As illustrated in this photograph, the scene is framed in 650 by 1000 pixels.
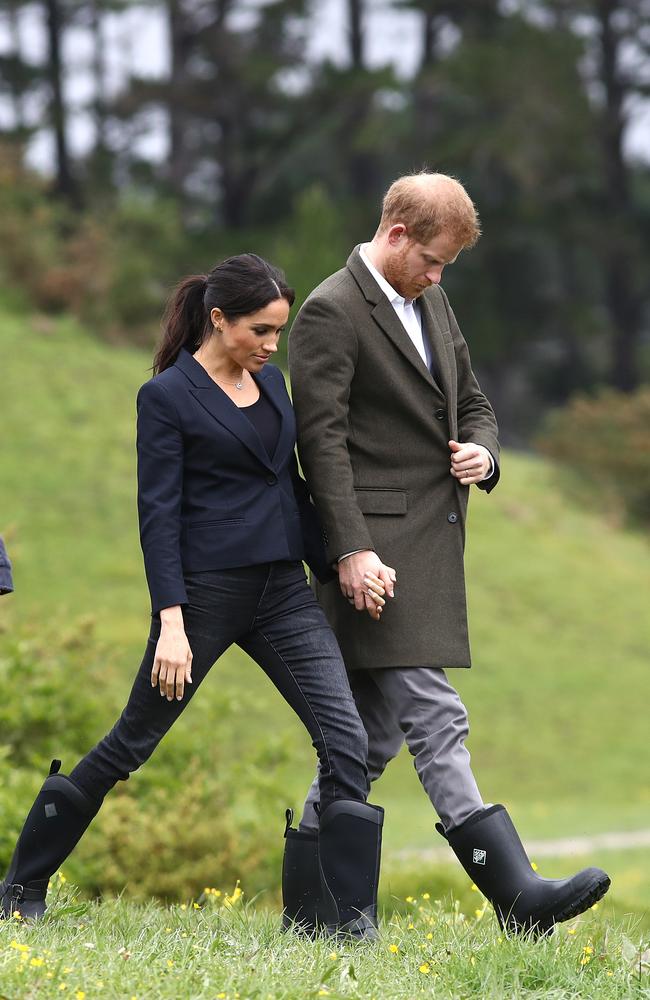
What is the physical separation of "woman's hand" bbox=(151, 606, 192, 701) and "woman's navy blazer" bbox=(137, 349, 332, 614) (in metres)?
0.04

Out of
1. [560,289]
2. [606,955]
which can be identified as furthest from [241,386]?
[560,289]

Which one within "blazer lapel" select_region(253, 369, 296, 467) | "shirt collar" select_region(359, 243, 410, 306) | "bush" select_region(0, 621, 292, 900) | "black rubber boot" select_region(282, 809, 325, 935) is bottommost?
"bush" select_region(0, 621, 292, 900)

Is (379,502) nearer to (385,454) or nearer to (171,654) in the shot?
(385,454)

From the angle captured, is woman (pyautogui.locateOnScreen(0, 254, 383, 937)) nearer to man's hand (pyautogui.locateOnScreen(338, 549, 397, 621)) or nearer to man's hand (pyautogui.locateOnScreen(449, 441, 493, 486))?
man's hand (pyautogui.locateOnScreen(338, 549, 397, 621))

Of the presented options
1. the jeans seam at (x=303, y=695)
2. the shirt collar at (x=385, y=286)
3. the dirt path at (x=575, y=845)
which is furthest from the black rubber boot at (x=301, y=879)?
the dirt path at (x=575, y=845)

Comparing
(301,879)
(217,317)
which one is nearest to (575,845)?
(301,879)

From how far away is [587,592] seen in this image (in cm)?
1725

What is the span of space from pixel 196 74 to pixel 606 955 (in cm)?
2798

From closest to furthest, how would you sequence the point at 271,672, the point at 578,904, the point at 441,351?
1. the point at 578,904
2. the point at 271,672
3. the point at 441,351

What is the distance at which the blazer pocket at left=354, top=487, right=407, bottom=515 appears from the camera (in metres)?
4.01

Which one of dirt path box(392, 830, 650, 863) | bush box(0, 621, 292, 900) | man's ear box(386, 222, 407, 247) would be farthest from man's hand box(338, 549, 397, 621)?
dirt path box(392, 830, 650, 863)

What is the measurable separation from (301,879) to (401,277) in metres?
1.76

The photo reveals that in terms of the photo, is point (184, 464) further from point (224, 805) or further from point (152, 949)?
point (224, 805)

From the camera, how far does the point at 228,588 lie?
12.5ft
